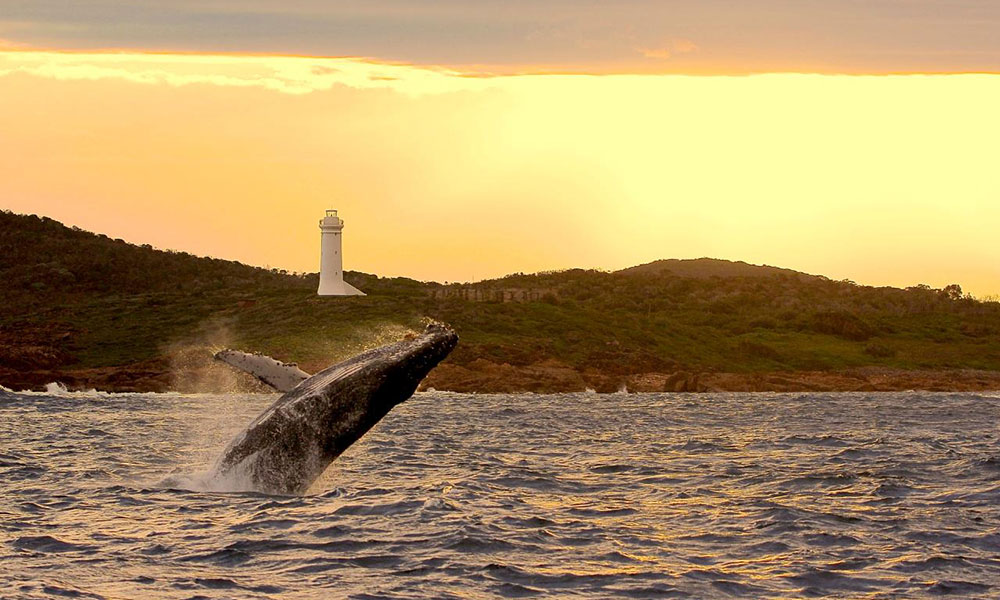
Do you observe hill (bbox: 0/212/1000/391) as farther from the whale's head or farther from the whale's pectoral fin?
the whale's head

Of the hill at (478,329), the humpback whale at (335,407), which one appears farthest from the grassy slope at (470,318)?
Result: the humpback whale at (335,407)

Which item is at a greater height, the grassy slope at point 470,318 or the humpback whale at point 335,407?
the grassy slope at point 470,318

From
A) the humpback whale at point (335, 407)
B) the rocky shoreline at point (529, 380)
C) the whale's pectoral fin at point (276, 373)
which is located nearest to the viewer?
the humpback whale at point (335, 407)

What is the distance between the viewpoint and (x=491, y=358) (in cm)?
7625

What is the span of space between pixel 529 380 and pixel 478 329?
14.1 m

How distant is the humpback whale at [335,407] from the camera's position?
46.0 feet

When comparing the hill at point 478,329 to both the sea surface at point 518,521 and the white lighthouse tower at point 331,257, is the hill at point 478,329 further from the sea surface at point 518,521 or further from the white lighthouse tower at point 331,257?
A: the sea surface at point 518,521

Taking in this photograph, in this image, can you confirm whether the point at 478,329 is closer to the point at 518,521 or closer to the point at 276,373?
the point at 518,521

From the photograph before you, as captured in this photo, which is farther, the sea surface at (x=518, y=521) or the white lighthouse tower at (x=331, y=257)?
the white lighthouse tower at (x=331, y=257)

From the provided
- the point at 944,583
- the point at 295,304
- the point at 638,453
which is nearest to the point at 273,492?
the point at 944,583

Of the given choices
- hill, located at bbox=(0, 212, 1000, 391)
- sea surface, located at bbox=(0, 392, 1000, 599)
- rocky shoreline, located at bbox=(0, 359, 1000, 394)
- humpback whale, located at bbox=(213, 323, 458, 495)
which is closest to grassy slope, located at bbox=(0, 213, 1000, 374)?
hill, located at bbox=(0, 212, 1000, 391)

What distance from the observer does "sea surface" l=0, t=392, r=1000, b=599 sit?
13195 millimetres

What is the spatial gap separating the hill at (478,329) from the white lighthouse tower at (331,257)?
1713 millimetres

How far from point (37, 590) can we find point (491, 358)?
63934mm
